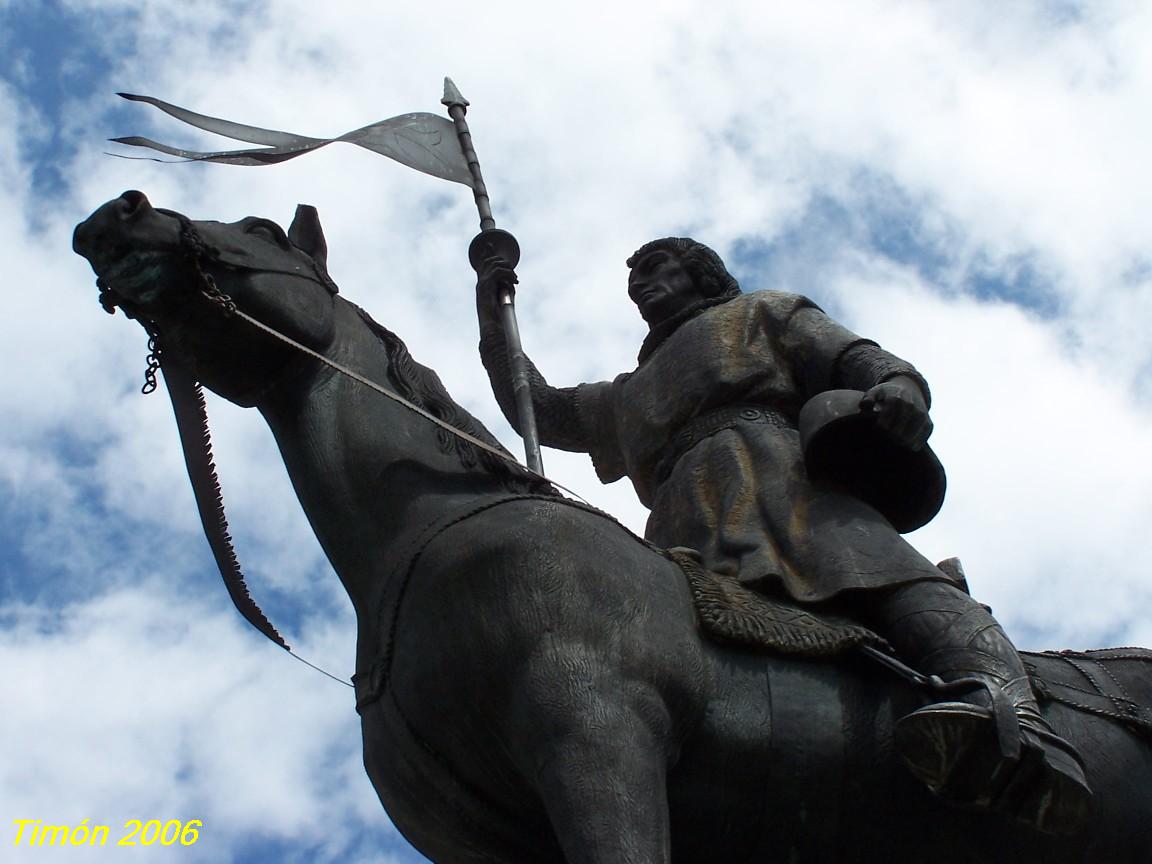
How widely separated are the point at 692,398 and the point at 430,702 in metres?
2.08

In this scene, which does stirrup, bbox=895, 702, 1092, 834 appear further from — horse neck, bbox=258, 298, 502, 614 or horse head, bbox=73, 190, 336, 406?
horse head, bbox=73, 190, 336, 406

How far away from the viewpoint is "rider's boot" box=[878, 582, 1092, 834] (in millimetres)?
5324

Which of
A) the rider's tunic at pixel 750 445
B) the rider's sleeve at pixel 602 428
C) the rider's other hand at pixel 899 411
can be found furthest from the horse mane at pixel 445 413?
the rider's sleeve at pixel 602 428

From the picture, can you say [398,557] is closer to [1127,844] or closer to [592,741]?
[592,741]

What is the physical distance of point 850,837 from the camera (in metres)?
5.67

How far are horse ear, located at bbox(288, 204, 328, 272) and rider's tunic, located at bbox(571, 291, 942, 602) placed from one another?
1.46 metres

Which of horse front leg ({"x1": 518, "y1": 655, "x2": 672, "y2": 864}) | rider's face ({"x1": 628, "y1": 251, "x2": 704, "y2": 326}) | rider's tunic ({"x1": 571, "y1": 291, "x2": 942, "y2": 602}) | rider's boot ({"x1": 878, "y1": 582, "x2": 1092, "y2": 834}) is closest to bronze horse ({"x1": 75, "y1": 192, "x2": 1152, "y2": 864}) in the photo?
horse front leg ({"x1": 518, "y1": 655, "x2": 672, "y2": 864})

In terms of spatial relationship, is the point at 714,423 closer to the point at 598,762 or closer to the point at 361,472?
the point at 361,472

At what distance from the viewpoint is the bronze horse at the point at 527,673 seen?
5.23 m

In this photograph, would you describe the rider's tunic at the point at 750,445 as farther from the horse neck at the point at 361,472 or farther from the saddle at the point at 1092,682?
the horse neck at the point at 361,472

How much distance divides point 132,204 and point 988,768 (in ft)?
11.2

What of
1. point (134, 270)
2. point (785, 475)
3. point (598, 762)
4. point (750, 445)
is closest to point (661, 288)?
point (750, 445)

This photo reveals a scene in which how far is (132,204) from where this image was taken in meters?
6.05

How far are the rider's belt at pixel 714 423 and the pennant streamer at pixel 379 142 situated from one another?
193 centimetres
